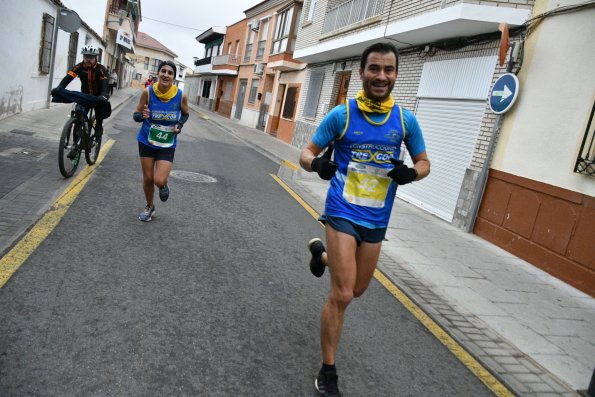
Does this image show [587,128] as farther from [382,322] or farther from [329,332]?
[329,332]

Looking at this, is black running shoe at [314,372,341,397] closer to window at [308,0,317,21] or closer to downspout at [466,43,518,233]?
downspout at [466,43,518,233]

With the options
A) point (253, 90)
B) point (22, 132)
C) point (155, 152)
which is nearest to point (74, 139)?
point (155, 152)

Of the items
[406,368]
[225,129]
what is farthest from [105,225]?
[225,129]

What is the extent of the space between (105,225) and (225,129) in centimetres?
1969

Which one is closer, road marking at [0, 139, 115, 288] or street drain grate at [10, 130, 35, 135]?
road marking at [0, 139, 115, 288]

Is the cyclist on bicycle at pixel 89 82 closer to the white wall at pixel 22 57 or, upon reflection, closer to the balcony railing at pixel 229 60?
the white wall at pixel 22 57

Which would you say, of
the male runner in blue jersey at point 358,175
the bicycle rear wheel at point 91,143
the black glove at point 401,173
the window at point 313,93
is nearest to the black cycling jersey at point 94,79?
the bicycle rear wheel at point 91,143

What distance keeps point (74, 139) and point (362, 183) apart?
5.84m

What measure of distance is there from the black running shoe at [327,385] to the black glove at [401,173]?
122cm

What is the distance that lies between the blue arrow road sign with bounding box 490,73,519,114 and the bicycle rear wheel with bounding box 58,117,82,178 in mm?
7029

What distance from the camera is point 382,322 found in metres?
4.08

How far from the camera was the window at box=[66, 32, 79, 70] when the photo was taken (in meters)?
19.6

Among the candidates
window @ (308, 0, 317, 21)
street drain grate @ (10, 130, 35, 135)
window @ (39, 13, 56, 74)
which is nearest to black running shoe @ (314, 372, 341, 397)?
street drain grate @ (10, 130, 35, 135)

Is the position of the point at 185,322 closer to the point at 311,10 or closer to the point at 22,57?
the point at 22,57
